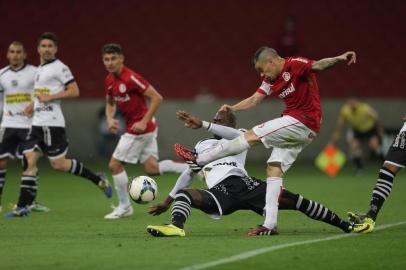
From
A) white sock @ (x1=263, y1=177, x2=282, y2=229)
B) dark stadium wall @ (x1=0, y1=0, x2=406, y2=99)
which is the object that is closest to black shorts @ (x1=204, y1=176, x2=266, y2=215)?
white sock @ (x1=263, y1=177, x2=282, y2=229)

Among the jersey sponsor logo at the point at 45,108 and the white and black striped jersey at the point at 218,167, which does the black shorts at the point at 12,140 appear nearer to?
the jersey sponsor logo at the point at 45,108

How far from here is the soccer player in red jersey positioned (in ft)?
30.8

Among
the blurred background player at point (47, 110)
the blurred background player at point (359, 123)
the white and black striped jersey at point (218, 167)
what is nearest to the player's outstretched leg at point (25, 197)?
the blurred background player at point (47, 110)

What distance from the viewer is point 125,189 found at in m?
12.5

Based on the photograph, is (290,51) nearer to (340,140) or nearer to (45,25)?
(340,140)

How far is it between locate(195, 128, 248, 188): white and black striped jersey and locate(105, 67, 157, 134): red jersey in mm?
2441

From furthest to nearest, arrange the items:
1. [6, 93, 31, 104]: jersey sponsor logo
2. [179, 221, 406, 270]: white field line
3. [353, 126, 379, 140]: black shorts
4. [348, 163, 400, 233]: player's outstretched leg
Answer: [353, 126, 379, 140]: black shorts < [6, 93, 31, 104]: jersey sponsor logo < [348, 163, 400, 233]: player's outstretched leg < [179, 221, 406, 270]: white field line

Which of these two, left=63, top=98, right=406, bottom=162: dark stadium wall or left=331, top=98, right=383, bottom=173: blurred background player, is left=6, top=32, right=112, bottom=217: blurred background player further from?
left=63, top=98, right=406, bottom=162: dark stadium wall

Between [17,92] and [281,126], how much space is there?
5105mm

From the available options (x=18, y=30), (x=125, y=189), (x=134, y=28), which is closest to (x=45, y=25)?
(x=18, y=30)

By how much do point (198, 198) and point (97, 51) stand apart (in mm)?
18066

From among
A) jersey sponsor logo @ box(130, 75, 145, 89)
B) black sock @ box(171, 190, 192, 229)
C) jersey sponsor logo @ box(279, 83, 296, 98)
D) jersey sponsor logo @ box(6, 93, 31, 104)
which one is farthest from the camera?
jersey sponsor logo @ box(6, 93, 31, 104)

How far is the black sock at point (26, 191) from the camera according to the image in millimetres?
12390

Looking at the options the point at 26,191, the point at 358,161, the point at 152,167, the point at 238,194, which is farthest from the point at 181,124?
the point at 238,194
